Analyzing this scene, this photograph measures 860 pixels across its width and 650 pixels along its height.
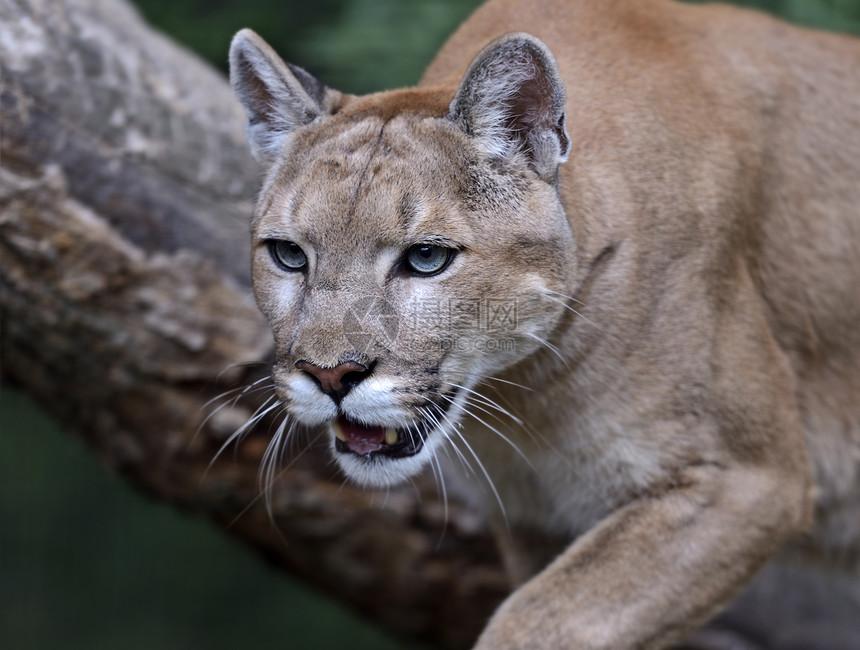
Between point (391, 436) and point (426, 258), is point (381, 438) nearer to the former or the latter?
point (391, 436)

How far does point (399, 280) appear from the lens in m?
2.57

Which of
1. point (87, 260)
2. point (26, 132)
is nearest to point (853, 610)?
point (87, 260)

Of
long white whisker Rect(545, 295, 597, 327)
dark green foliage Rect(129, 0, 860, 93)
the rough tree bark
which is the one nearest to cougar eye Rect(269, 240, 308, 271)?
long white whisker Rect(545, 295, 597, 327)

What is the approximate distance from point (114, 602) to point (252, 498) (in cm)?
442

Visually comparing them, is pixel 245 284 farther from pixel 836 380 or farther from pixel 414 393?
pixel 836 380

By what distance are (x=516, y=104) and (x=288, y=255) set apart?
0.74m

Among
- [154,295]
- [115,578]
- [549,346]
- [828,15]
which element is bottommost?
[115,578]

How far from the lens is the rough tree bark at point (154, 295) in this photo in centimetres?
373

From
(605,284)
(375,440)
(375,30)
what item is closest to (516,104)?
(605,284)

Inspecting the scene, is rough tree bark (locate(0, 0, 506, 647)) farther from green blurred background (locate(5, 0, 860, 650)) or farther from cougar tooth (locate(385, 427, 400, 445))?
green blurred background (locate(5, 0, 860, 650))

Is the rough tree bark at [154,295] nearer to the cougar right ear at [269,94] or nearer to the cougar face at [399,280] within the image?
the cougar right ear at [269,94]

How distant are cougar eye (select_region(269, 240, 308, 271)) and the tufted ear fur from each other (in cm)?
55

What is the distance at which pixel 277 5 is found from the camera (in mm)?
5430

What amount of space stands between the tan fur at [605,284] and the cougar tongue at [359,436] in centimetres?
9
